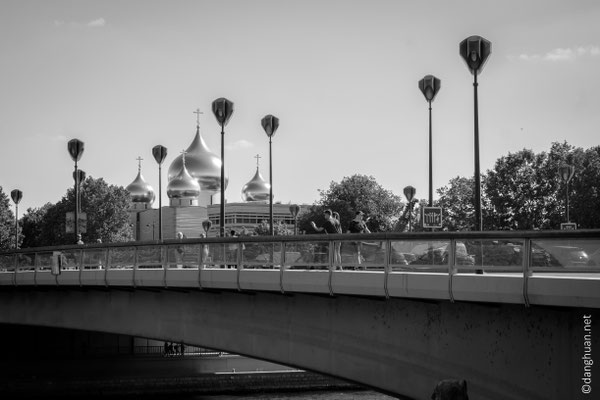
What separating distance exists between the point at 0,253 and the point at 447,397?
1272 inches

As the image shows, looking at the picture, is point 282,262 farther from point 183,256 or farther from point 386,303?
point 183,256

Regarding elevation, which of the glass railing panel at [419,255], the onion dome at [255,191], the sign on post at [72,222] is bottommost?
the glass railing panel at [419,255]

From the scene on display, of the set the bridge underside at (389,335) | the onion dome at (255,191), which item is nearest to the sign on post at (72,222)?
the bridge underside at (389,335)

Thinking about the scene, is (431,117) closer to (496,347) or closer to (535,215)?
(496,347)

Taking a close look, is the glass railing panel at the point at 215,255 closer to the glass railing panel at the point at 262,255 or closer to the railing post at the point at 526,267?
the glass railing panel at the point at 262,255

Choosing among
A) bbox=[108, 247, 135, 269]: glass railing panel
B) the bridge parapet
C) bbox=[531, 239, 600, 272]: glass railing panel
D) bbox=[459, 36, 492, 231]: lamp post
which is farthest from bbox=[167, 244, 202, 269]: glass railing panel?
bbox=[531, 239, 600, 272]: glass railing panel

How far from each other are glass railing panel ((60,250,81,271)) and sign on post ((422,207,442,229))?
1231cm

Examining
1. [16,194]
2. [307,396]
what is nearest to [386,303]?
[307,396]

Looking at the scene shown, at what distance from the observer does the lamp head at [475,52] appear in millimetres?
23219

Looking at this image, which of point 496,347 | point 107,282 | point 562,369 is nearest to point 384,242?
point 496,347

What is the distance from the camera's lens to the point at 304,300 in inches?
911

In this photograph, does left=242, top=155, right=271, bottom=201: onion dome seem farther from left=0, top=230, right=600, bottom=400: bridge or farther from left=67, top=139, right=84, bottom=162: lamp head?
left=0, top=230, right=600, bottom=400: bridge

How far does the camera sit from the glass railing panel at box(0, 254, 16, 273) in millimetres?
38406

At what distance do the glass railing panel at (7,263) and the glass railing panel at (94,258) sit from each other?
19.6ft
